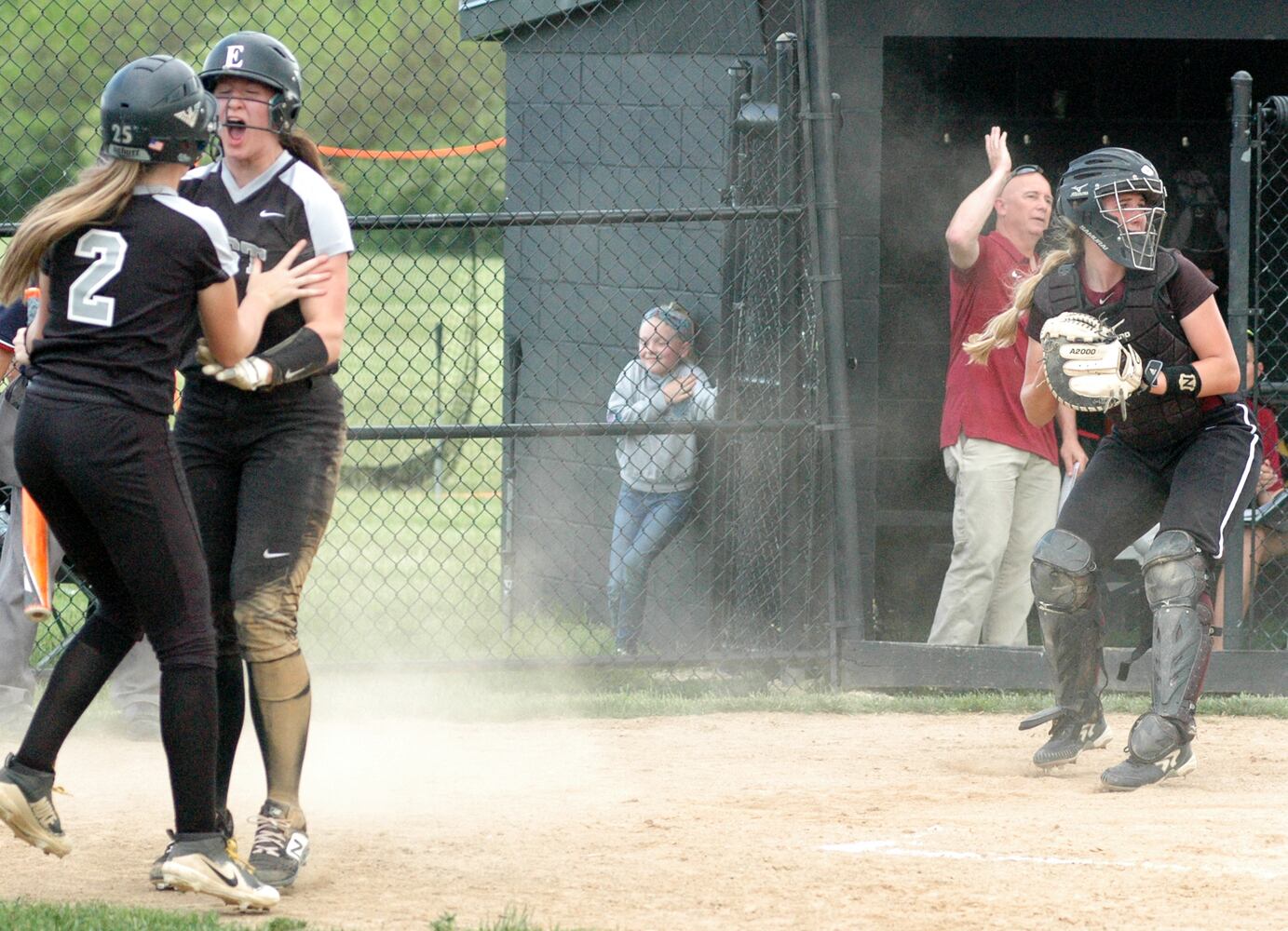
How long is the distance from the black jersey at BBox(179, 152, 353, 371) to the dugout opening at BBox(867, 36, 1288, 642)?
4.73m

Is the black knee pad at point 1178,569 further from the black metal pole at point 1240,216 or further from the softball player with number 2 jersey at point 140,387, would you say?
the softball player with number 2 jersey at point 140,387

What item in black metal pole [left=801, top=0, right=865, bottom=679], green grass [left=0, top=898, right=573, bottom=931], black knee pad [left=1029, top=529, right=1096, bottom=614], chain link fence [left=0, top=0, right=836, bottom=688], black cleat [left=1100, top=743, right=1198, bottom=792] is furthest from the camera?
chain link fence [left=0, top=0, right=836, bottom=688]

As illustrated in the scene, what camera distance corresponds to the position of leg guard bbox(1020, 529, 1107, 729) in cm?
555

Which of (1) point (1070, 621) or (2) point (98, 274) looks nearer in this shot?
(2) point (98, 274)

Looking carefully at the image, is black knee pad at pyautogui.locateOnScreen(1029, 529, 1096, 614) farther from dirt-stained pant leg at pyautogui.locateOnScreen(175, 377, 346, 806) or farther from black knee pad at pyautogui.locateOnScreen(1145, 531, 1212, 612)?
dirt-stained pant leg at pyautogui.locateOnScreen(175, 377, 346, 806)

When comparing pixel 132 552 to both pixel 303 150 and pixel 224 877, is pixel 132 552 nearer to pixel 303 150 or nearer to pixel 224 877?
pixel 224 877

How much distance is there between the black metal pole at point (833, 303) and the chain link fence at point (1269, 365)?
167 cm

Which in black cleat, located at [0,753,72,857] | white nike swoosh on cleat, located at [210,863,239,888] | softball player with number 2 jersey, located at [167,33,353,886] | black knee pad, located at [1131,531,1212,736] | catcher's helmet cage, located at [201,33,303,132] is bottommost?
white nike swoosh on cleat, located at [210,863,239,888]

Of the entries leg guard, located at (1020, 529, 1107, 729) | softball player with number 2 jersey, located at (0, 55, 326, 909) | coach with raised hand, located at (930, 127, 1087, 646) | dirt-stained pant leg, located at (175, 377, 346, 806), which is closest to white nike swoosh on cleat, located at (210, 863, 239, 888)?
softball player with number 2 jersey, located at (0, 55, 326, 909)

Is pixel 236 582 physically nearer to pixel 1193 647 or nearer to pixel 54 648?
pixel 1193 647

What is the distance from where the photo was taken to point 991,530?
7.23 m

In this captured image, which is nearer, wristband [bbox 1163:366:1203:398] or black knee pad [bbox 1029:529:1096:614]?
wristband [bbox 1163:366:1203:398]

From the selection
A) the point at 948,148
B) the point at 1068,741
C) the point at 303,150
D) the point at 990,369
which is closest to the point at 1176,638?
the point at 1068,741

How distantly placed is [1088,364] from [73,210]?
300cm
